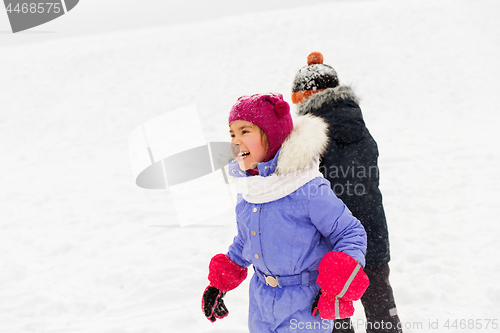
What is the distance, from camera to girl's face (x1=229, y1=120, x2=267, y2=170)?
150 cm

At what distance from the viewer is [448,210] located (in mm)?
4613

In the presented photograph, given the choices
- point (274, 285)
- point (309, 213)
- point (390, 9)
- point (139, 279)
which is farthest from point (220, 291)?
point (390, 9)

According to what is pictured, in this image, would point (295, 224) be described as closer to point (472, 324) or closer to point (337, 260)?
point (337, 260)

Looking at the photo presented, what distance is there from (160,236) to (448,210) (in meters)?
3.68

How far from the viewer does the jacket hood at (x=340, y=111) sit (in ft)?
6.70

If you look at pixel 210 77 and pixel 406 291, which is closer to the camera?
pixel 406 291

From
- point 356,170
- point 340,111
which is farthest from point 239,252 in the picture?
point 340,111

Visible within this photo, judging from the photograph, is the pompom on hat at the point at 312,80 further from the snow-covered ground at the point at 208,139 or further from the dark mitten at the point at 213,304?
the snow-covered ground at the point at 208,139

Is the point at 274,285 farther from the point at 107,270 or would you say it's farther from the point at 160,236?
the point at 160,236

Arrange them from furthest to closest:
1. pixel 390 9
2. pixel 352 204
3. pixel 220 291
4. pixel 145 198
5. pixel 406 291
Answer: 1. pixel 390 9
2. pixel 145 198
3. pixel 406 291
4. pixel 352 204
5. pixel 220 291

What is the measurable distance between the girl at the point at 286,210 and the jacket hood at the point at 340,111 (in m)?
0.51

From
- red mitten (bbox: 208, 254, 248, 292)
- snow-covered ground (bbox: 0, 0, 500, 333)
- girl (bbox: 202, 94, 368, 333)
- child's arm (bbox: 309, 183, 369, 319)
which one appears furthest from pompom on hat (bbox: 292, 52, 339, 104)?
snow-covered ground (bbox: 0, 0, 500, 333)

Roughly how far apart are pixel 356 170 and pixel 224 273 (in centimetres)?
91

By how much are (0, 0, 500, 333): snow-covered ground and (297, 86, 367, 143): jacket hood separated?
1.64m
